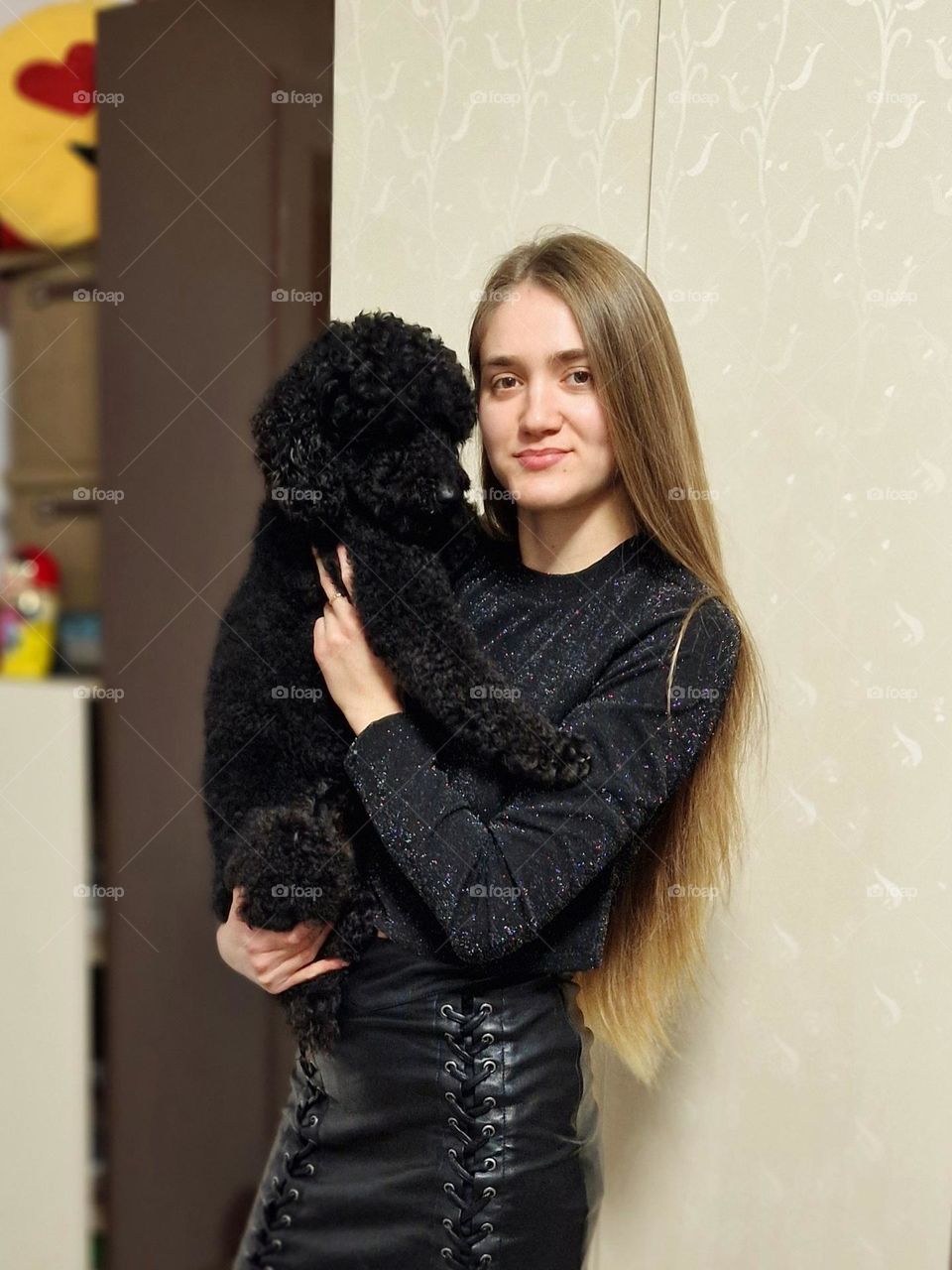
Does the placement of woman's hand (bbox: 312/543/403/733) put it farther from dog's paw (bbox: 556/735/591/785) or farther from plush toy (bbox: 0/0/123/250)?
plush toy (bbox: 0/0/123/250)

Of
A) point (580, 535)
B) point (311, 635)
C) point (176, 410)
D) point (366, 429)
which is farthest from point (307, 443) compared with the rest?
point (176, 410)

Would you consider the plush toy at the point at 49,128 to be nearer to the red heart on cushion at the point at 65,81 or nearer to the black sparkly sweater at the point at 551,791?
the red heart on cushion at the point at 65,81

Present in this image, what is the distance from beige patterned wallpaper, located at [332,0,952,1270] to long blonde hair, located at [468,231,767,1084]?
0.63 feet

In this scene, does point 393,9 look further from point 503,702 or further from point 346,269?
point 503,702

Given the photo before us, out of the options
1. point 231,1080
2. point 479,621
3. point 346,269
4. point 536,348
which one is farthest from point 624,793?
point 231,1080

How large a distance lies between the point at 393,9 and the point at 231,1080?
1.70 meters

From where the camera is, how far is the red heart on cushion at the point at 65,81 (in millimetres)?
1126

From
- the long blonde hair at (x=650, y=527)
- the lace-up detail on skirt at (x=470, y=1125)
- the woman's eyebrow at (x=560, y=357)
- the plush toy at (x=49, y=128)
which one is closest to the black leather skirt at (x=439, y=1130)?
the lace-up detail on skirt at (x=470, y=1125)

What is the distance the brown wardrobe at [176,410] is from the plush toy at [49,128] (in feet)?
0.15

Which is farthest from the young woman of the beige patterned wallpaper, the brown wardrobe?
the brown wardrobe

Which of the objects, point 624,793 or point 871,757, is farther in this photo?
point 871,757

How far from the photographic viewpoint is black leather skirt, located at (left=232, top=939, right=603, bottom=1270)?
87 cm

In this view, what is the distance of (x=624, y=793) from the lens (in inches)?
33.5

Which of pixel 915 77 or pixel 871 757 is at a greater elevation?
pixel 915 77
